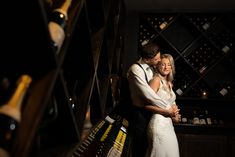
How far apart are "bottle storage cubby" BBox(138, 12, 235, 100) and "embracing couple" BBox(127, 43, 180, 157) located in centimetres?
145

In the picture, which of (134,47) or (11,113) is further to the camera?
(134,47)

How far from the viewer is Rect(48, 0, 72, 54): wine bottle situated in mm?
941

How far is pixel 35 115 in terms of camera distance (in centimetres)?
74

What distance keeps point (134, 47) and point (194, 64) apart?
0.96m

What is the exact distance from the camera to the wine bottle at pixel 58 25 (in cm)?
94

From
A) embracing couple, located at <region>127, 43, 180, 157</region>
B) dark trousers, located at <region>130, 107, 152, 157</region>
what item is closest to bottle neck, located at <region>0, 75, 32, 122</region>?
embracing couple, located at <region>127, 43, 180, 157</region>

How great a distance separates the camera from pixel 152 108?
2.63 metres

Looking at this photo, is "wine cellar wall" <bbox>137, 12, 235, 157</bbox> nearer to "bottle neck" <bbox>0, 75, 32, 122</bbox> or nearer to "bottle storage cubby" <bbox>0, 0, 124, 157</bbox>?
"bottle storage cubby" <bbox>0, 0, 124, 157</bbox>

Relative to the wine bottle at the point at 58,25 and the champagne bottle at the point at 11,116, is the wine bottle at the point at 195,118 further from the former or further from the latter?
the champagne bottle at the point at 11,116

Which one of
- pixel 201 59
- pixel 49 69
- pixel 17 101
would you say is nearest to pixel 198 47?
pixel 201 59

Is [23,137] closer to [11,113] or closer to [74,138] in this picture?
[11,113]

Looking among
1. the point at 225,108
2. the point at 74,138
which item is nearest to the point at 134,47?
the point at 225,108

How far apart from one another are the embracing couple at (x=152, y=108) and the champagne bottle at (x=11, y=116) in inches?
73.4

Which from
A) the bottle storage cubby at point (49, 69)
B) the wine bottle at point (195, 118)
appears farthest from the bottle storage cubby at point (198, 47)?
the bottle storage cubby at point (49, 69)
